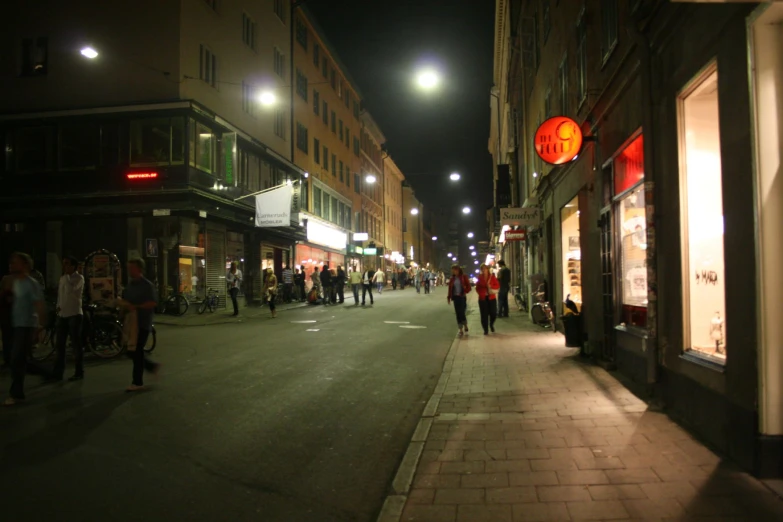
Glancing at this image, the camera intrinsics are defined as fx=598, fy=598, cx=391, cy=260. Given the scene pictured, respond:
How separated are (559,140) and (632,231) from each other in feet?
8.45

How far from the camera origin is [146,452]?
5297mm

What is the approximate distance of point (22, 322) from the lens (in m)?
7.39

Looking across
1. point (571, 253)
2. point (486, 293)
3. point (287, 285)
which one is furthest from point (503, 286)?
point (287, 285)

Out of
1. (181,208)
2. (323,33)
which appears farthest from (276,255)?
(323,33)

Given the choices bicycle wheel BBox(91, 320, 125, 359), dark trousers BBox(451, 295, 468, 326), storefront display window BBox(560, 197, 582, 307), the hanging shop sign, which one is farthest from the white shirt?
the hanging shop sign

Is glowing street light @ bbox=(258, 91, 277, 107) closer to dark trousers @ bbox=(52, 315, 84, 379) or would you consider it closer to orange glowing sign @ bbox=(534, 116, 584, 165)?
orange glowing sign @ bbox=(534, 116, 584, 165)

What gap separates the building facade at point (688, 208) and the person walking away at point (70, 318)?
25.5ft

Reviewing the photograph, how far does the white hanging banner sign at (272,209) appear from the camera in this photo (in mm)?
24500

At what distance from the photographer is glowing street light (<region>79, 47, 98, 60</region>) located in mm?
21266

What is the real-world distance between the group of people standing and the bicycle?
13.0 m

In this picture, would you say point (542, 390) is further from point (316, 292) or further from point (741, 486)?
point (316, 292)

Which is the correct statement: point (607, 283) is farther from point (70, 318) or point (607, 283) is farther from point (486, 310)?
point (70, 318)

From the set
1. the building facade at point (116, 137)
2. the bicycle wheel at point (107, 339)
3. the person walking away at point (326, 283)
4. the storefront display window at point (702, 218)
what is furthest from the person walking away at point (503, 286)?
the storefront display window at point (702, 218)

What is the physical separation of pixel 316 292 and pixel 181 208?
8.09m
